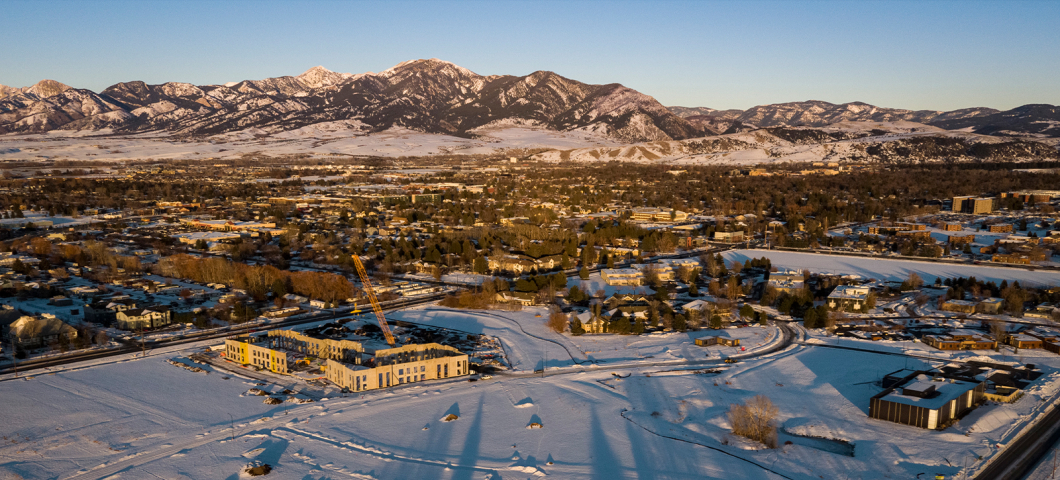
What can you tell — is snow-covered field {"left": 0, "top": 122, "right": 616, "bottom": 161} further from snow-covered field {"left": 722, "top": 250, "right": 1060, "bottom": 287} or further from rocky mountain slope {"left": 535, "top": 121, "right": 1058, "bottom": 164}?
snow-covered field {"left": 722, "top": 250, "right": 1060, "bottom": 287}

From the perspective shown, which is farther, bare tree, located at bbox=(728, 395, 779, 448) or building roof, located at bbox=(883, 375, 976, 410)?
building roof, located at bbox=(883, 375, 976, 410)

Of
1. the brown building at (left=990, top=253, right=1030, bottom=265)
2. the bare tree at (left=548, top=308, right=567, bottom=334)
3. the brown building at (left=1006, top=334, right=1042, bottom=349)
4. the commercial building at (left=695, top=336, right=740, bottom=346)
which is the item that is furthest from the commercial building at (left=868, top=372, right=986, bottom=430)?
the brown building at (left=990, top=253, right=1030, bottom=265)

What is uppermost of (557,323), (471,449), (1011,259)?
(1011,259)

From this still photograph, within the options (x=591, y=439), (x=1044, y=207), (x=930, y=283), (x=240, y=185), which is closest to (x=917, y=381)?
(x=591, y=439)

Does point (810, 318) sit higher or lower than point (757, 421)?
higher

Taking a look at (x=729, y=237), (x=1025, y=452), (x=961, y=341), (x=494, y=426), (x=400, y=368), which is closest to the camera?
(x=1025, y=452)

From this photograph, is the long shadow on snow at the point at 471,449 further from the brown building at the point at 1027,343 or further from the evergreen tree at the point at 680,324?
the brown building at the point at 1027,343

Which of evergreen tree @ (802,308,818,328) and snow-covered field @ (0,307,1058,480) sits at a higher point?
evergreen tree @ (802,308,818,328)

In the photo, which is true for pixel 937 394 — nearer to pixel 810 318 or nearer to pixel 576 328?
pixel 810 318

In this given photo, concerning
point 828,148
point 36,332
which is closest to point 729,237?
point 36,332
